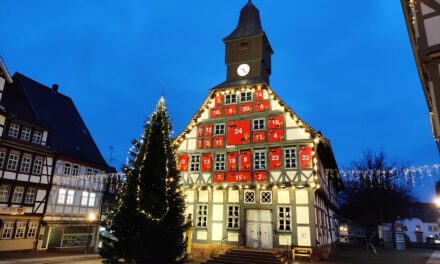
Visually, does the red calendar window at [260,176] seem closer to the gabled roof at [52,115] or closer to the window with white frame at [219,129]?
the window with white frame at [219,129]

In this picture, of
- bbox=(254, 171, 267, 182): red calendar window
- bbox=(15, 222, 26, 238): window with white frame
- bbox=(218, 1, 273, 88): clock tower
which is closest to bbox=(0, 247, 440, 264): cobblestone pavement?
bbox=(15, 222, 26, 238): window with white frame

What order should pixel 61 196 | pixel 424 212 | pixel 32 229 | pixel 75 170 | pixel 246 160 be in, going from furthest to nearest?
1. pixel 424 212
2. pixel 75 170
3. pixel 61 196
4. pixel 32 229
5. pixel 246 160

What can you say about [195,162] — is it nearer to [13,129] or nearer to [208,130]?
[208,130]

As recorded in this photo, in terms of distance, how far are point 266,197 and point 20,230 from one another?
17562 mm

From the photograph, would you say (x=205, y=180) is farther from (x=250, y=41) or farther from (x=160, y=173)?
(x=250, y=41)

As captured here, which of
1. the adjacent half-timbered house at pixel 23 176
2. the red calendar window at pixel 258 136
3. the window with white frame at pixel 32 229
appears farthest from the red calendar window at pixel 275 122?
the window with white frame at pixel 32 229

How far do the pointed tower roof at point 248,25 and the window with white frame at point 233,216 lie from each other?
12741 millimetres

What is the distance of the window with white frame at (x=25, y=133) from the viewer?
22.4 m

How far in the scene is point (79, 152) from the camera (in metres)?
27.3

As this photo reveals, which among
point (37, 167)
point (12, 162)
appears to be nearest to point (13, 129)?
point (12, 162)

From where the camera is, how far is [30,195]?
22500mm

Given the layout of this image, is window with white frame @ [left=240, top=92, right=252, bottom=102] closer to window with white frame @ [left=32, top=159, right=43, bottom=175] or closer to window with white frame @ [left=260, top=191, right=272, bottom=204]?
window with white frame @ [left=260, top=191, right=272, bottom=204]

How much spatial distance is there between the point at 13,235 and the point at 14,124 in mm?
7760

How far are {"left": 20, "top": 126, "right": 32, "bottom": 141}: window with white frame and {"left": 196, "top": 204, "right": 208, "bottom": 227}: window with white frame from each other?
46.0 ft
